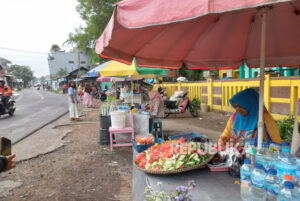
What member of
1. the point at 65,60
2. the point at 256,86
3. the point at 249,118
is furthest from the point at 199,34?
the point at 65,60

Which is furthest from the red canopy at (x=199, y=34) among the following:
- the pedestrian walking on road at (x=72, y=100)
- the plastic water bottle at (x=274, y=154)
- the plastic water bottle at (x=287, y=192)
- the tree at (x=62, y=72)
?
the tree at (x=62, y=72)

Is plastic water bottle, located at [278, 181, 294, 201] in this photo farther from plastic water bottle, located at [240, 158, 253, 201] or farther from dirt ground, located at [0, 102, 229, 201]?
dirt ground, located at [0, 102, 229, 201]

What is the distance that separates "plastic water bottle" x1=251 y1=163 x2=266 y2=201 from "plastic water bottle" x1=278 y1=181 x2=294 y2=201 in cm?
10

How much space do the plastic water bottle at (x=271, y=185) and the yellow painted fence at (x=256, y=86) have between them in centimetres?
514

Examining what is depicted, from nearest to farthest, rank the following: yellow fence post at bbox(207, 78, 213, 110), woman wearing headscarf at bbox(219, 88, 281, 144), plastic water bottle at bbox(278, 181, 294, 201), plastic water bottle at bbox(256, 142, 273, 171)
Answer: plastic water bottle at bbox(278, 181, 294, 201), plastic water bottle at bbox(256, 142, 273, 171), woman wearing headscarf at bbox(219, 88, 281, 144), yellow fence post at bbox(207, 78, 213, 110)

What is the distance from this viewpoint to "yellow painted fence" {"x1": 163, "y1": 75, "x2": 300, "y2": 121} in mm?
6191

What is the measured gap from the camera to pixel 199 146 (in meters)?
2.00

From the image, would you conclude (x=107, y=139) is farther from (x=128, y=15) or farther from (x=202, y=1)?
(x=202, y=1)

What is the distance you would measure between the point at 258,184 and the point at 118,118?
153 inches

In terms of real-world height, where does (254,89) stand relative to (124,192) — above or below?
above

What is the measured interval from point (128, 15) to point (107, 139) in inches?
179

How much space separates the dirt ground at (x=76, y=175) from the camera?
3207 mm

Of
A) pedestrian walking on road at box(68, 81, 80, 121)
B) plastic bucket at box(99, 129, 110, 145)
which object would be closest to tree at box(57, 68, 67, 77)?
pedestrian walking on road at box(68, 81, 80, 121)

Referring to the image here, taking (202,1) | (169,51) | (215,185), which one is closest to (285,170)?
(215,185)
